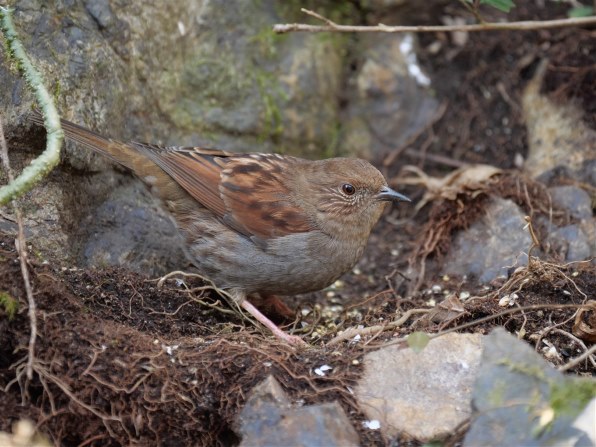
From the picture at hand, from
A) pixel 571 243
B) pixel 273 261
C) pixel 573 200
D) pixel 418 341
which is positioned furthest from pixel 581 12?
pixel 418 341

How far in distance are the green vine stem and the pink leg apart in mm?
1746

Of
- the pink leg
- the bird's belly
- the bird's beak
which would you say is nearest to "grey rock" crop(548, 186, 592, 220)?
the bird's beak

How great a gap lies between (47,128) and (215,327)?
5.39 feet

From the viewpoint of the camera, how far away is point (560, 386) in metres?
3.29

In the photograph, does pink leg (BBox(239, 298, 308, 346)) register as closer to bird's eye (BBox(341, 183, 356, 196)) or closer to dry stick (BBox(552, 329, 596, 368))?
bird's eye (BBox(341, 183, 356, 196))

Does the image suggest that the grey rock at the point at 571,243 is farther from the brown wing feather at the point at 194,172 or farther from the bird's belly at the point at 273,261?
the brown wing feather at the point at 194,172

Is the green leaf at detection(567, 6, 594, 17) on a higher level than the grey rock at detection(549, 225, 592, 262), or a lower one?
higher

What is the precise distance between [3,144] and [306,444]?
2.19 metres

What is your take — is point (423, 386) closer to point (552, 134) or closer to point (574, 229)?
point (574, 229)

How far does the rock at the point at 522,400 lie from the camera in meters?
3.23

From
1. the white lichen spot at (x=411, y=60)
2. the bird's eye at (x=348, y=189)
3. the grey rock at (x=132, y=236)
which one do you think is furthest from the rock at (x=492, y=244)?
the grey rock at (x=132, y=236)

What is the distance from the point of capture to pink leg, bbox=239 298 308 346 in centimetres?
483

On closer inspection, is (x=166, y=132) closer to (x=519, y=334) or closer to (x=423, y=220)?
(x=423, y=220)

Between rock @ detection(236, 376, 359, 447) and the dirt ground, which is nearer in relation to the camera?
rock @ detection(236, 376, 359, 447)
